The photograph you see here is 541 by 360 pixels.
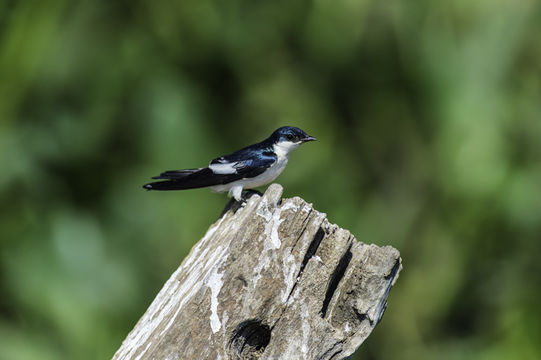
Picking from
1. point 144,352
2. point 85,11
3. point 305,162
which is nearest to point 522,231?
point 305,162

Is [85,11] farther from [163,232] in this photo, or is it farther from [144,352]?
[144,352]

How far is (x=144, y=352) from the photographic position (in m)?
2.07

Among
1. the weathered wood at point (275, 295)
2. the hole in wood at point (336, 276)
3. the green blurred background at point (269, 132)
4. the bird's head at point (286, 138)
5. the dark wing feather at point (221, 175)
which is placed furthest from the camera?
the green blurred background at point (269, 132)

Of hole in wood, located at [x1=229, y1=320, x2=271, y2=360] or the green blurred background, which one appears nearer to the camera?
hole in wood, located at [x1=229, y1=320, x2=271, y2=360]

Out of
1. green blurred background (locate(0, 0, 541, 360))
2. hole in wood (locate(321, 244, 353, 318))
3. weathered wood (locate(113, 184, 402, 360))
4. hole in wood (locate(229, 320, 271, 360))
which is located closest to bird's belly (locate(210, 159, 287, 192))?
weathered wood (locate(113, 184, 402, 360))

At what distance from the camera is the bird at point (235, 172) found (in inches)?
135

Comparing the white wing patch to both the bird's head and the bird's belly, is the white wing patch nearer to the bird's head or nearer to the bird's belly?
the bird's belly

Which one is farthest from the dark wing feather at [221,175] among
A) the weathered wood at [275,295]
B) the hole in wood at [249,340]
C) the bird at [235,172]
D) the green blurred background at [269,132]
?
the green blurred background at [269,132]

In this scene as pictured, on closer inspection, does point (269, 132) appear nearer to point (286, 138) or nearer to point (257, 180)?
point (286, 138)

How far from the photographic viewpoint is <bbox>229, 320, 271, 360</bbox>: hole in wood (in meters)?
2.08

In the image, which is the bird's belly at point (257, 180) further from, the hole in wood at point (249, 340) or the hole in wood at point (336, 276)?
the hole in wood at point (249, 340)

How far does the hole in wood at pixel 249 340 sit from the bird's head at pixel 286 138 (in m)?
1.67

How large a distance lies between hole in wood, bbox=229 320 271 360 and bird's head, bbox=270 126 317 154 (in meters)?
1.67

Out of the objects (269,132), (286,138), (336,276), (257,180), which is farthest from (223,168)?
(269,132)
